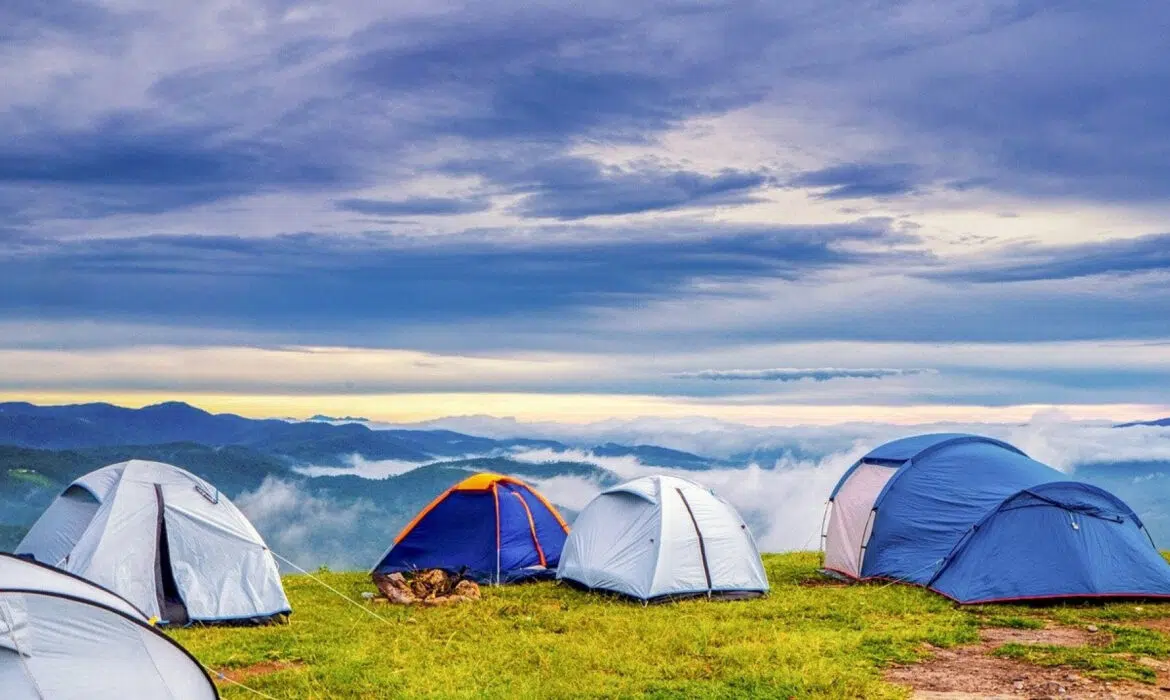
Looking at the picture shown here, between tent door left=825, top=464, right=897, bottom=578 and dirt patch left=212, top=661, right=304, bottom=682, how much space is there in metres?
11.4

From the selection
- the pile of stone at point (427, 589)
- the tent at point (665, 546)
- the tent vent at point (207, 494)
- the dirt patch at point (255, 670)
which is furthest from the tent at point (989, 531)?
the tent vent at point (207, 494)

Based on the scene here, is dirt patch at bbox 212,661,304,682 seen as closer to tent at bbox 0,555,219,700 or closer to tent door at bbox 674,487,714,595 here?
tent at bbox 0,555,219,700

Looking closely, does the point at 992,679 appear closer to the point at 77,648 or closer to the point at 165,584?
the point at 77,648

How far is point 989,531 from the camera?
18.9 meters

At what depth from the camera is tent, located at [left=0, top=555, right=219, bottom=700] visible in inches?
372

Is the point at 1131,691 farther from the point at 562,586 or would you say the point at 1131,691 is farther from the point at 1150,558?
the point at 562,586

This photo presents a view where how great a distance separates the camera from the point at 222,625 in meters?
16.1

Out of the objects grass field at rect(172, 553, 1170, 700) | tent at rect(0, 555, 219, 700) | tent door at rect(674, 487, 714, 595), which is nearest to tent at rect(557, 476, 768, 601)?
tent door at rect(674, 487, 714, 595)

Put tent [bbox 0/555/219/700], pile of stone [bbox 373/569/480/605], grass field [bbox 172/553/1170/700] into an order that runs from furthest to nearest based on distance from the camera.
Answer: pile of stone [bbox 373/569/480/605] → grass field [bbox 172/553/1170/700] → tent [bbox 0/555/219/700]

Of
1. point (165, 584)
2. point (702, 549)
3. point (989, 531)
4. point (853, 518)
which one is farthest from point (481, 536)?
point (989, 531)

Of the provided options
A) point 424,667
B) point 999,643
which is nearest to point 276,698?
point 424,667

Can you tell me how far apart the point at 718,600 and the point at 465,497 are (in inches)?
215

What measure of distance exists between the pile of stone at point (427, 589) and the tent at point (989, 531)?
7597 mm

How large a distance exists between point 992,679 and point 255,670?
901 centimetres
